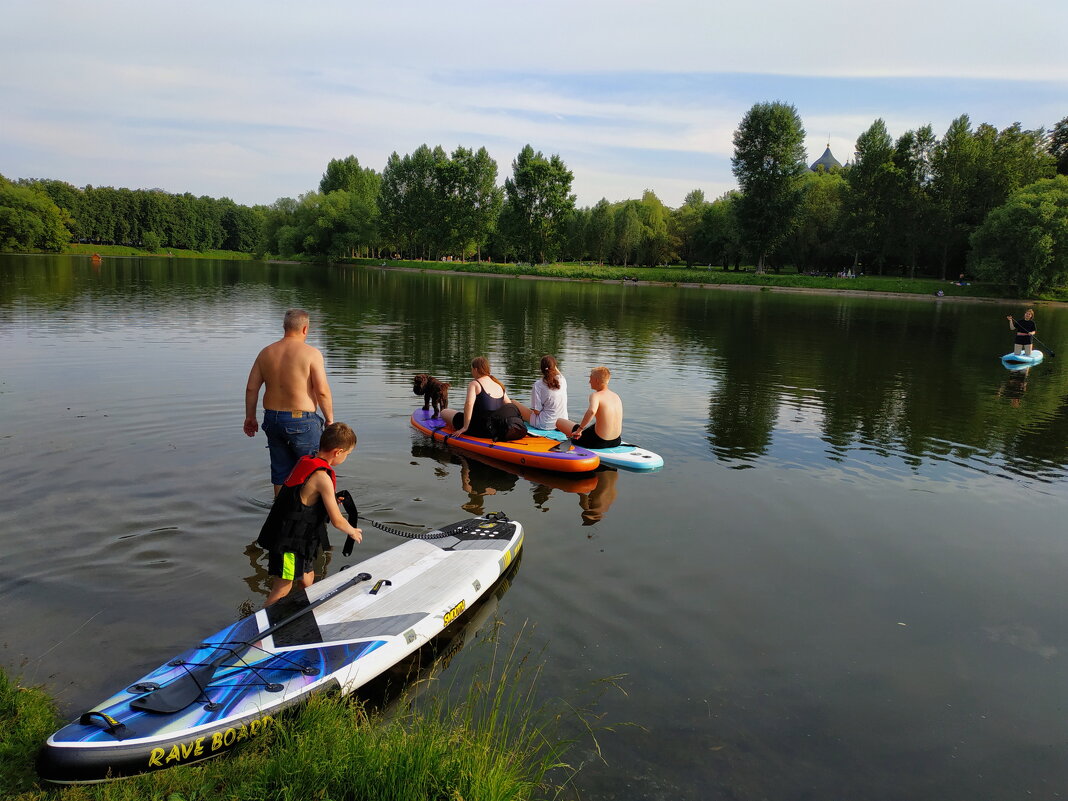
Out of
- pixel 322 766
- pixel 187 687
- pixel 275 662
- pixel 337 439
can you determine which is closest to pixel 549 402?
pixel 337 439

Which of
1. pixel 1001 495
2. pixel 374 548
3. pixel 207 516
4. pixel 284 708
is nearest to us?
pixel 284 708

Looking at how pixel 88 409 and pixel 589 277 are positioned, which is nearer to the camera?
pixel 88 409

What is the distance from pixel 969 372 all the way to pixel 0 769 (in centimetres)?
2479

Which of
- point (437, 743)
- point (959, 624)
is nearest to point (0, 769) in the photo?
point (437, 743)

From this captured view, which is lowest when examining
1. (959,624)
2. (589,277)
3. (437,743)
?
(959,624)

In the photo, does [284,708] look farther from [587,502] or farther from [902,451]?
[902,451]

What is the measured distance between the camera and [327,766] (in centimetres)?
349

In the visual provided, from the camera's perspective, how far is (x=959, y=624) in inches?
249

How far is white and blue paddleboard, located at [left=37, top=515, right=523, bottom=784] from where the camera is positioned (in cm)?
368

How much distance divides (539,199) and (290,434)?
8435cm

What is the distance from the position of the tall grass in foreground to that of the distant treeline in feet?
220

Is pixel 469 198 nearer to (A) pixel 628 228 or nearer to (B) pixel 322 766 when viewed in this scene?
(A) pixel 628 228

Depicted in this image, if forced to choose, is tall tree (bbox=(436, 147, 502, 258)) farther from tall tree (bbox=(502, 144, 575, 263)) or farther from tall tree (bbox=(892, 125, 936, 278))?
tall tree (bbox=(892, 125, 936, 278))

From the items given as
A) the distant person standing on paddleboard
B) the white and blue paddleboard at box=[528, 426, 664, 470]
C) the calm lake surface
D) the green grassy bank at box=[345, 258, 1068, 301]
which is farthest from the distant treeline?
the white and blue paddleboard at box=[528, 426, 664, 470]
